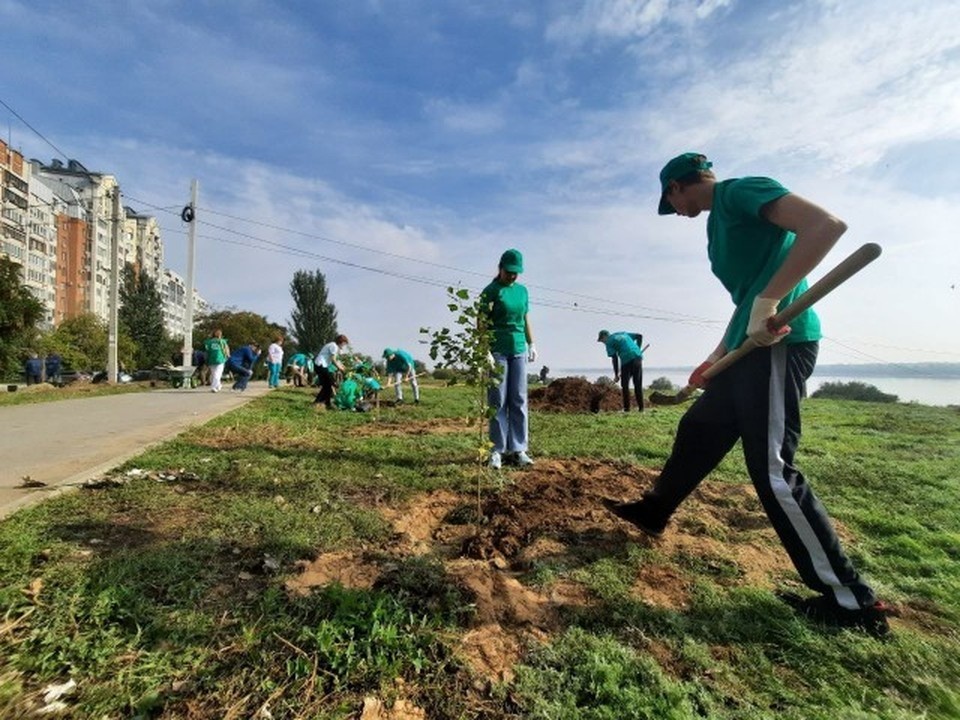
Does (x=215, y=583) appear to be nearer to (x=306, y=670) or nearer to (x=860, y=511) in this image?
(x=306, y=670)

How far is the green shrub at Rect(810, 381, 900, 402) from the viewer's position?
2169 cm

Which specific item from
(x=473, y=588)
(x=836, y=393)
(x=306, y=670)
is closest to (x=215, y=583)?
(x=306, y=670)

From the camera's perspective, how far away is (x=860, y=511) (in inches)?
134

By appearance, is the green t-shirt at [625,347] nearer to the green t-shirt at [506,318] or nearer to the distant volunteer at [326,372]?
the distant volunteer at [326,372]

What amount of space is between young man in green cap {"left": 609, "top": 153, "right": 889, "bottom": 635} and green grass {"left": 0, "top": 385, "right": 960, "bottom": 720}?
0.69ft

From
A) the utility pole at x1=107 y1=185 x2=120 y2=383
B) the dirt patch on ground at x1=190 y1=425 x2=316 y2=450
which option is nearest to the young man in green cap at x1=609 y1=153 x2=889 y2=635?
the dirt patch on ground at x1=190 y1=425 x2=316 y2=450

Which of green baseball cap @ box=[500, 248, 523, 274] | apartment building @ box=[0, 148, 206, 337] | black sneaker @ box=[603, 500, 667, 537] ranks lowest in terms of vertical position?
black sneaker @ box=[603, 500, 667, 537]

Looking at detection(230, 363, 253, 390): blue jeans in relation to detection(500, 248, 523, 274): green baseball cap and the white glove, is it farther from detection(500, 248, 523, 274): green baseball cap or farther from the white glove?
the white glove

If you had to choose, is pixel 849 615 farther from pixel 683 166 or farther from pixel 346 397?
pixel 346 397

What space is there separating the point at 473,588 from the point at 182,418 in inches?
250

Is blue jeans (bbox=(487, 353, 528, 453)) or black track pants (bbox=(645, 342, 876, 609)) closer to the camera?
black track pants (bbox=(645, 342, 876, 609))

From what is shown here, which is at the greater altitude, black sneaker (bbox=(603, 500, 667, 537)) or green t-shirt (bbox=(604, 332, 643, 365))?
green t-shirt (bbox=(604, 332, 643, 365))

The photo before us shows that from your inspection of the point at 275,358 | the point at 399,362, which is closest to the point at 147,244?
the point at 275,358

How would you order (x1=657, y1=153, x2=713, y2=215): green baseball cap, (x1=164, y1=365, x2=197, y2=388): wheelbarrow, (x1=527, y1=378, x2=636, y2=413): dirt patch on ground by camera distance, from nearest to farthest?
(x1=657, y1=153, x2=713, y2=215): green baseball cap, (x1=527, y1=378, x2=636, y2=413): dirt patch on ground, (x1=164, y1=365, x2=197, y2=388): wheelbarrow
